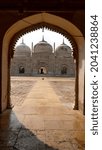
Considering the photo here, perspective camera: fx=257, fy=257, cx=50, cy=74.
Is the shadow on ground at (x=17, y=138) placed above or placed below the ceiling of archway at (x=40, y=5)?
below

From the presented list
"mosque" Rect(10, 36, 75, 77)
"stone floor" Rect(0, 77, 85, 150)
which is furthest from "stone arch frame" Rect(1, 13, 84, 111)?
"mosque" Rect(10, 36, 75, 77)

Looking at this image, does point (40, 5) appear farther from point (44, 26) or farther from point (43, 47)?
point (43, 47)

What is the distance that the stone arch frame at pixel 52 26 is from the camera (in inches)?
308

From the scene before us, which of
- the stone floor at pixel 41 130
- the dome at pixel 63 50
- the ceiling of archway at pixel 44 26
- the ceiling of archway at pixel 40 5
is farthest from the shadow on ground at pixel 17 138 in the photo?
the dome at pixel 63 50

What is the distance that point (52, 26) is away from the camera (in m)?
8.74

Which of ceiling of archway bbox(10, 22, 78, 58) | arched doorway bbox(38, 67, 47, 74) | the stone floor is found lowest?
the stone floor

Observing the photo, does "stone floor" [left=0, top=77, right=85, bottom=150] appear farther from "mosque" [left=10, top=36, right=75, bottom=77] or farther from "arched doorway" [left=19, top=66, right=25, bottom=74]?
"arched doorway" [left=19, top=66, right=25, bottom=74]

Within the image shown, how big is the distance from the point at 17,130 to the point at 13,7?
8.41ft

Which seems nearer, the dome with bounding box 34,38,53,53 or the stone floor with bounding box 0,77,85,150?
the stone floor with bounding box 0,77,85,150

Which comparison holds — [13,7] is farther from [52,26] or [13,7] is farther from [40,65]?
[40,65]

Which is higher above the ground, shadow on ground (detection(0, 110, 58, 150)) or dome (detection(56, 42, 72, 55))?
dome (detection(56, 42, 72, 55))

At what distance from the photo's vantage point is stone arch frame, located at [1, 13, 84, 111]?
7.83 m

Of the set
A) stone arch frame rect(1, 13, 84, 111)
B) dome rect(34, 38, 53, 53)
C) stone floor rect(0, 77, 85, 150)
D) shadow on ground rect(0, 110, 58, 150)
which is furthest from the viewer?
dome rect(34, 38, 53, 53)

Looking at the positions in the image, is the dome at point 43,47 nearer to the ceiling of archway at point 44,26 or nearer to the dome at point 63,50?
the dome at point 63,50
